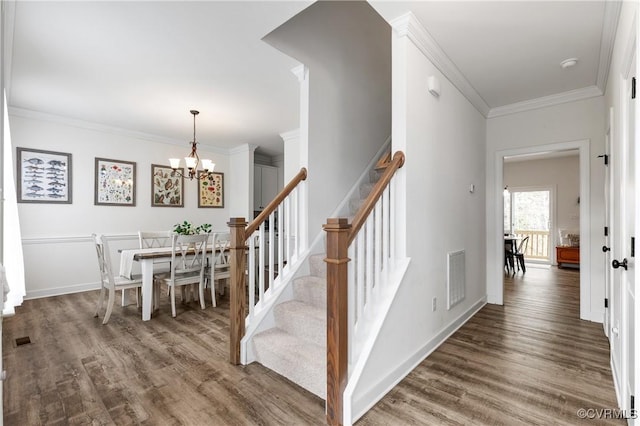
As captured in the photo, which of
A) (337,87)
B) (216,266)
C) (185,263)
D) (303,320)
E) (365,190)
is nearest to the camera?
(303,320)

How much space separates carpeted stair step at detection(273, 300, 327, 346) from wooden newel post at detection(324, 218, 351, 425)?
53cm

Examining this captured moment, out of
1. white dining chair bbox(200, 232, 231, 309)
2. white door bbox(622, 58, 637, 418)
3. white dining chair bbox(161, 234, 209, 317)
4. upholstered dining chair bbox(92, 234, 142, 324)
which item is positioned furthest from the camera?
white dining chair bbox(200, 232, 231, 309)

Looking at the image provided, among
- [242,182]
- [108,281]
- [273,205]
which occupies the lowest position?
[108,281]

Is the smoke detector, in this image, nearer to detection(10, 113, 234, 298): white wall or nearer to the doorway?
the doorway

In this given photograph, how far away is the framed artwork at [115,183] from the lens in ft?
16.1

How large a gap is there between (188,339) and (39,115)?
4.03m

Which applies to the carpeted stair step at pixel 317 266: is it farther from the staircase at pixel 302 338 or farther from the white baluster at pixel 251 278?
the white baluster at pixel 251 278

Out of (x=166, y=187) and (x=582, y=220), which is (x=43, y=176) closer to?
(x=166, y=187)

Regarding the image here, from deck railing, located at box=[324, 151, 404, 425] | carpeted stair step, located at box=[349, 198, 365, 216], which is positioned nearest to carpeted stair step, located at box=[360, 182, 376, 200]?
carpeted stair step, located at box=[349, 198, 365, 216]

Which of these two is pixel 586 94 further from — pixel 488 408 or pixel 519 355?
pixel 488 408

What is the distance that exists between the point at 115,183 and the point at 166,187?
32.0 inches

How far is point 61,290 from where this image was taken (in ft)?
15.0

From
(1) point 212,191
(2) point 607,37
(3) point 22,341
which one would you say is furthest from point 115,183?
(2) point 607,37

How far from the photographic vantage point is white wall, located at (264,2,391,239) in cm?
295
